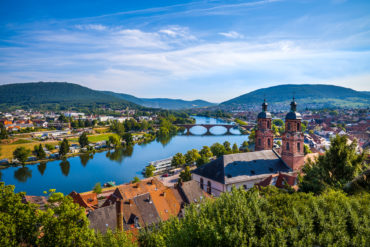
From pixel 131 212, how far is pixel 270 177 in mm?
11263

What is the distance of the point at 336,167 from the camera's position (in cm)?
1110

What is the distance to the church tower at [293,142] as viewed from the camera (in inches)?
859

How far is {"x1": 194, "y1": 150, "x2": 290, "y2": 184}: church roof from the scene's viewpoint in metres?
20.1

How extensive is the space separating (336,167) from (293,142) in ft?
36.1

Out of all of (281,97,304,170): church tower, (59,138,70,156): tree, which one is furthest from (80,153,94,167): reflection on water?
(281,97,304,170): church tower

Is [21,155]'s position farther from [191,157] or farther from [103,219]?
[103,219]

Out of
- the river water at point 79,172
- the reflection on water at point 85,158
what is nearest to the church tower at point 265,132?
the river water at point 79,172

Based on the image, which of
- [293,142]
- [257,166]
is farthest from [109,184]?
[293,142]

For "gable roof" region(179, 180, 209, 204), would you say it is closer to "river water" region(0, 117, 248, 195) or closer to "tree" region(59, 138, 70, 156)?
"river water" region(0, 117, 248, 195)

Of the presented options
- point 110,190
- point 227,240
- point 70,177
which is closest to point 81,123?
point 70,177

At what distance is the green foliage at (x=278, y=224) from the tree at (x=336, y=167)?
3714 mm

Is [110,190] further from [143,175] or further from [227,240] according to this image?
[227,240]

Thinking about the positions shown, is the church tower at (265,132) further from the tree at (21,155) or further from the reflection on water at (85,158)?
the tree at (21,155)

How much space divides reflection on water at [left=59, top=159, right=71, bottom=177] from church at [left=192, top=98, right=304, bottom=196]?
73.6 feet
